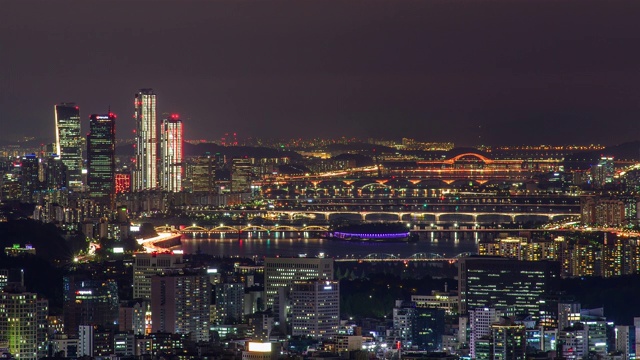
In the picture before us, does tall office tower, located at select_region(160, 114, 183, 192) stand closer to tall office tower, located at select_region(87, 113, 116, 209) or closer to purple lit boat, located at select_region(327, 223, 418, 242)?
tall office tower, located at select_region(87, 113, 116, 209)

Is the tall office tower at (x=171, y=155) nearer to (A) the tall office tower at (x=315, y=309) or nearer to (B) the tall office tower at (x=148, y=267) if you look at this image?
(B) the tall office tower at (x=148, y=267)

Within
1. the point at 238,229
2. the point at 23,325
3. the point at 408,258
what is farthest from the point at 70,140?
the point at 23,325

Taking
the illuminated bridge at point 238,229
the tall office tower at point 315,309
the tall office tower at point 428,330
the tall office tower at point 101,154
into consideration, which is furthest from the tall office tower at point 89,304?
the tall office tower at point 101,154

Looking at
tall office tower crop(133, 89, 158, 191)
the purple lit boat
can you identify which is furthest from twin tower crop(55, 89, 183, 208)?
the purple lit boat

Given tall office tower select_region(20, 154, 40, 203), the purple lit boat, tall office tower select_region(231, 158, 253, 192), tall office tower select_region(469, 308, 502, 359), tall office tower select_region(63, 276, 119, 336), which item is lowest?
tall office tower select_region(469, 308, 502, 359)

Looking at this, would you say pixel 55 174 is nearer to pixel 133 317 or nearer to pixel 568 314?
pixel 133 317

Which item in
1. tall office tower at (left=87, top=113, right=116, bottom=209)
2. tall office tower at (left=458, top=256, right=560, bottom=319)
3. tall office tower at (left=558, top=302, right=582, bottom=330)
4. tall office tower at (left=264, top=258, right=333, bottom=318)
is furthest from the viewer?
tall office tower at (left=87, top=113, right=116, bottom=209)
